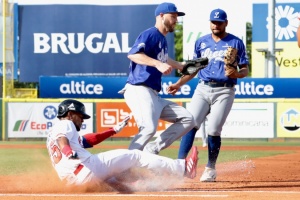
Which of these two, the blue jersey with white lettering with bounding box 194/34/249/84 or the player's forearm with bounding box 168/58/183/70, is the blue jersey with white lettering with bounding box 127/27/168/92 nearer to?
the player's forearm with bounding box 168/58/183/70

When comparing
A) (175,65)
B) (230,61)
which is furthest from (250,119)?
(175,65)

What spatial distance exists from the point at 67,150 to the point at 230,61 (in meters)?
2.45

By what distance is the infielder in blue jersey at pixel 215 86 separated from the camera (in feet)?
27.8

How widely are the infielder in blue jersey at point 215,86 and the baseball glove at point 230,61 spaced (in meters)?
0.14

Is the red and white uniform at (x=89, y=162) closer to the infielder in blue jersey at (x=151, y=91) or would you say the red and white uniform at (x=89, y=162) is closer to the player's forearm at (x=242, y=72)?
the infielder in blue jersey at (x=151, y=91)

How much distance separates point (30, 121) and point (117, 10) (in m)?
8.78

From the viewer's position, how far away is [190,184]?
8031 mm

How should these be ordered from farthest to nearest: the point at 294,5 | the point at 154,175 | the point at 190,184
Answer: the point at 294,5
the point at 190,184
the point at 154,175

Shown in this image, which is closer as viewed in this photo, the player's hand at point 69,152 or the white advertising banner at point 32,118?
the player's hand at point 69,152

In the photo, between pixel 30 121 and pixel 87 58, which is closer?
pixel 30 121

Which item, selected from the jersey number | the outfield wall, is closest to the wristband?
the jersey number

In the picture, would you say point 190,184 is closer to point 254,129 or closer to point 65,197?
point 65,197

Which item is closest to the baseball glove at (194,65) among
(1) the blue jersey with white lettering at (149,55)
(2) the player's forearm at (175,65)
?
(2) the player's forearm at (175,65)

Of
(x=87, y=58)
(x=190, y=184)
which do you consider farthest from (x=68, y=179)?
(x=87, y=58)
